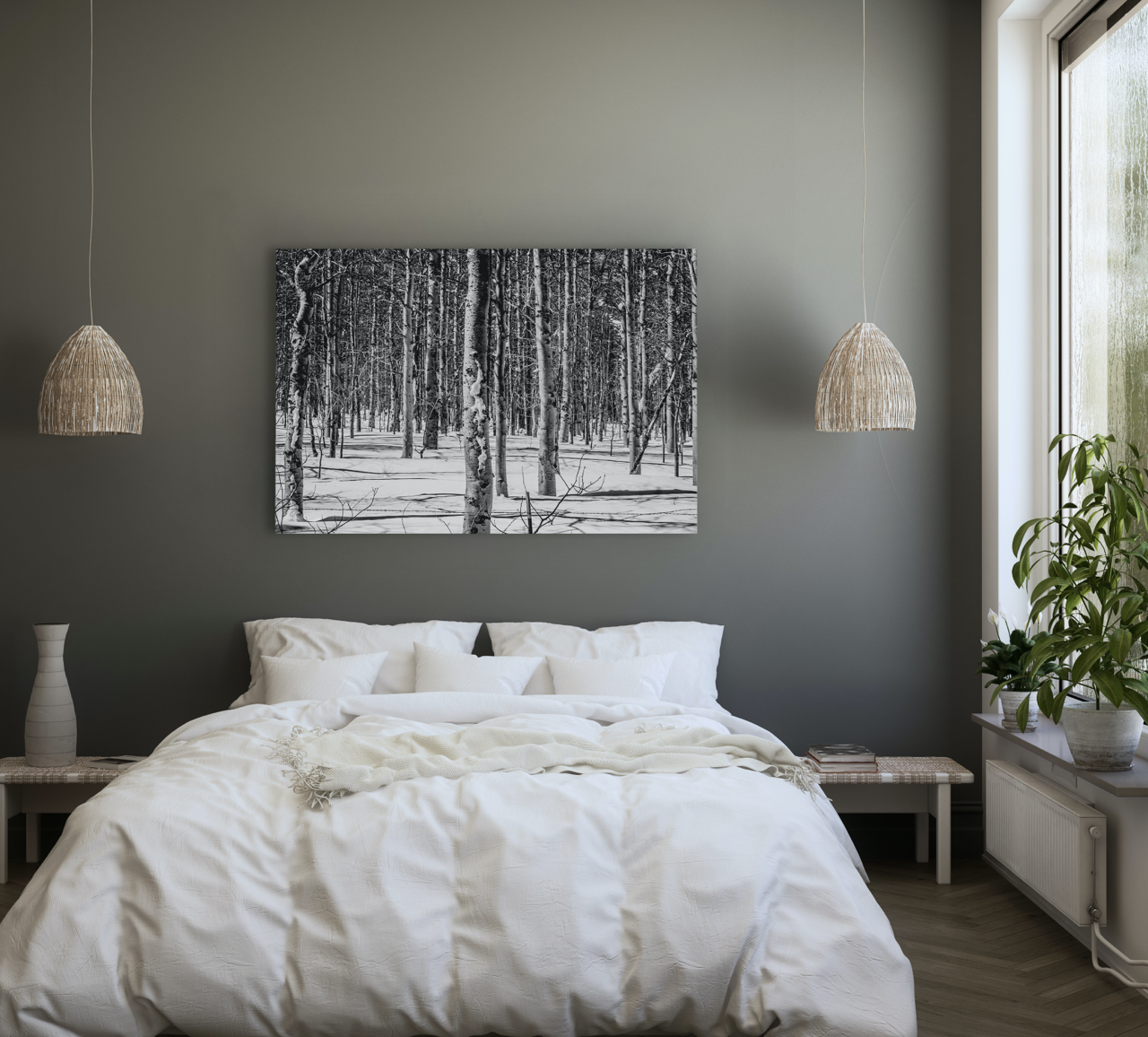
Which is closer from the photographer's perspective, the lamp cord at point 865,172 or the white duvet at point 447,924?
the white duvet at point 447,924

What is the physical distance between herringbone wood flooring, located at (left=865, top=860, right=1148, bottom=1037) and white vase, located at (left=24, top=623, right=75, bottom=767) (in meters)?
3.12

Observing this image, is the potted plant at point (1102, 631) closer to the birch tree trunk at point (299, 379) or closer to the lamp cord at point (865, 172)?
the lamp cord at point (865, 172)

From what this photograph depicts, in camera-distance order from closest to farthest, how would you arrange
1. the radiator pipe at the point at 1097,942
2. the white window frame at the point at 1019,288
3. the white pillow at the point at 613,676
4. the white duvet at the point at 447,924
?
the white duvet at the point at 447,924
the radiator pipe at the point at 1097,942
the white pillow at the point at 613,676
the white window frame at the point at 1019,288

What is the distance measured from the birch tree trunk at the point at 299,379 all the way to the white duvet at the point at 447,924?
5.96 feet

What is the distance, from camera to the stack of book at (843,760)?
3.72 m

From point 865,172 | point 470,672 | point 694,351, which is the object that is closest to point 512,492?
point 470,672

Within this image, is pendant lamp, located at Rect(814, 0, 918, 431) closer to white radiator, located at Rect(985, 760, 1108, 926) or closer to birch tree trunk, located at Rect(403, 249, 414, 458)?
white radiator, located at Rect(985, 760, 1108, 926)

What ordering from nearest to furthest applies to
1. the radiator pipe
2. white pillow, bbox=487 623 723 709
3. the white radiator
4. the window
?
the radiator pipe → the white radiator → the window → white pillow, bbox=487 623 723 709

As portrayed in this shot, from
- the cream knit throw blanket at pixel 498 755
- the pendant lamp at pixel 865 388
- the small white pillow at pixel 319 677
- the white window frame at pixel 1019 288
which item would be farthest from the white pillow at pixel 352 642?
the white window frame at pixel 1019 288

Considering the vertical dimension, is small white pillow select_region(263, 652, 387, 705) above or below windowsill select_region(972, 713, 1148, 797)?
above

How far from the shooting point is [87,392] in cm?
373

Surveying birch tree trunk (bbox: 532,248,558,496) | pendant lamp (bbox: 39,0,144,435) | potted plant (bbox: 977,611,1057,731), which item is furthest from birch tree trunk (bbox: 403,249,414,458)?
potted plant (bbox: 977,611,1057,731)

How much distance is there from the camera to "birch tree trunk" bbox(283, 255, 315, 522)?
412cm

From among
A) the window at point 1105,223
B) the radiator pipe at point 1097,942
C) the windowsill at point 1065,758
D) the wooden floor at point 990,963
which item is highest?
the window at point 1105,223
